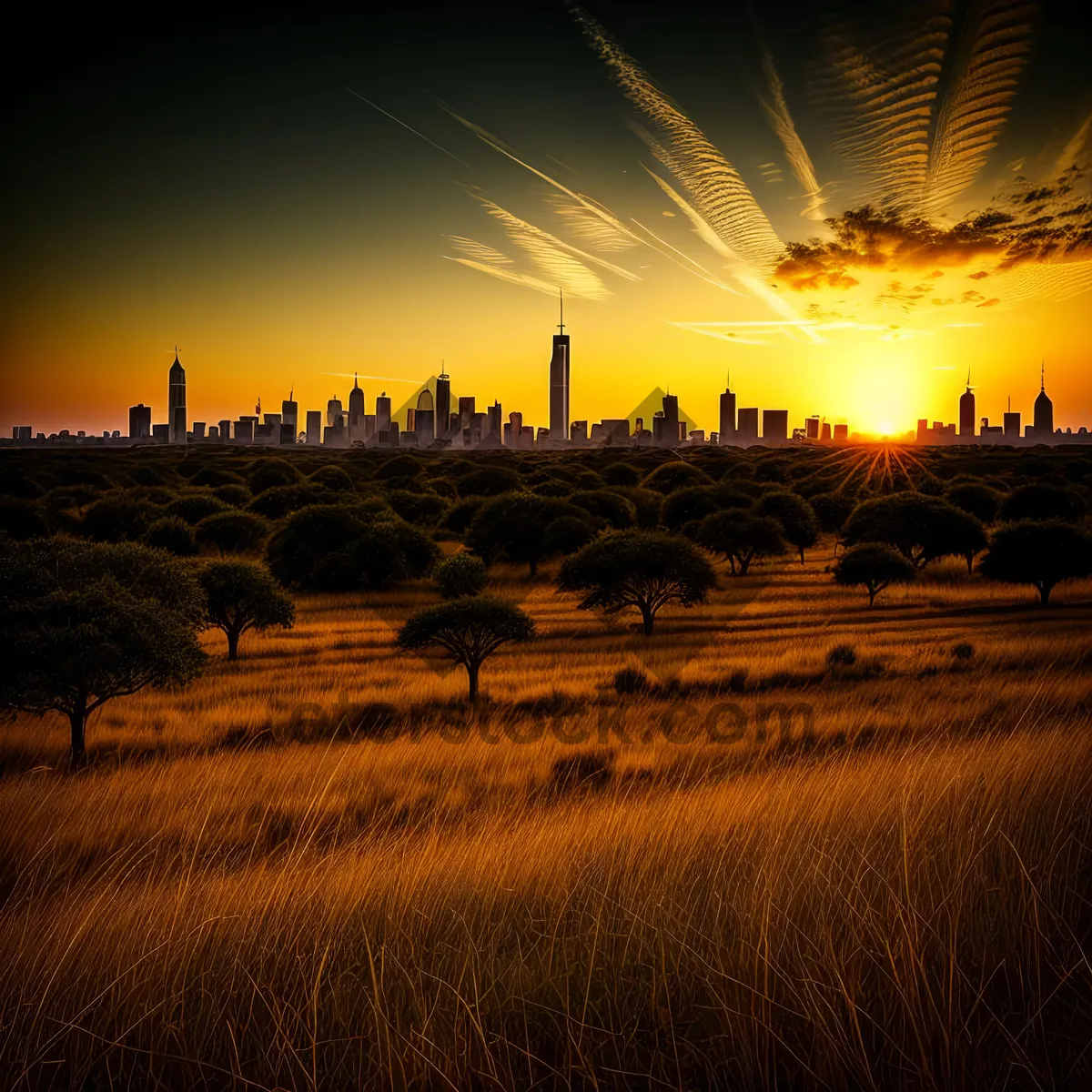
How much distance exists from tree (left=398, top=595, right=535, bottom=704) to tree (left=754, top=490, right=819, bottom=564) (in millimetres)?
32358

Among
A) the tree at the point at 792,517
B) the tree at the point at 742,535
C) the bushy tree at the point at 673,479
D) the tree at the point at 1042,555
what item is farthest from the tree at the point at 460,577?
the bushy tree at the point at 673,479

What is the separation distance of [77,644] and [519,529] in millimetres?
31243

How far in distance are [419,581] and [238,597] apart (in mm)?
14982

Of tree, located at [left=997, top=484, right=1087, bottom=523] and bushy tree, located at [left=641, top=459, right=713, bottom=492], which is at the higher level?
bushy tree, located at [left=641, top=459, right=713, bottom=492]

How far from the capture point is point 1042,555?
36.3 metres

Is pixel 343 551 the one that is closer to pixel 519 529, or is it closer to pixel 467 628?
pixel 519 529

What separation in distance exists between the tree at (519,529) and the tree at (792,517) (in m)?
13.6

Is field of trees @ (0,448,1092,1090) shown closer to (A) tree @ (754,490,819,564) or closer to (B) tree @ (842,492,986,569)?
(B) tree @ (842,492,986,569)

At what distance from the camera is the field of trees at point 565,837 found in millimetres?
3588

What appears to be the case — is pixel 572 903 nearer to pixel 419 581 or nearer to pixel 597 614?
pixel 597 614

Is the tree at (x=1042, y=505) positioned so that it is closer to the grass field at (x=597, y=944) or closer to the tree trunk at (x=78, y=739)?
the grass field at (x=597, y=944)

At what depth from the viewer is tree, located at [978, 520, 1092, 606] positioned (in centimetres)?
3612

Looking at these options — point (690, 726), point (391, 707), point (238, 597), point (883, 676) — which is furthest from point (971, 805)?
point (238, 597)

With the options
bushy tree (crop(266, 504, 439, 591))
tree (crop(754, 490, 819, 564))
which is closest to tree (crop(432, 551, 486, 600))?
bushy tree (crop(266, 504, 439, 591))
